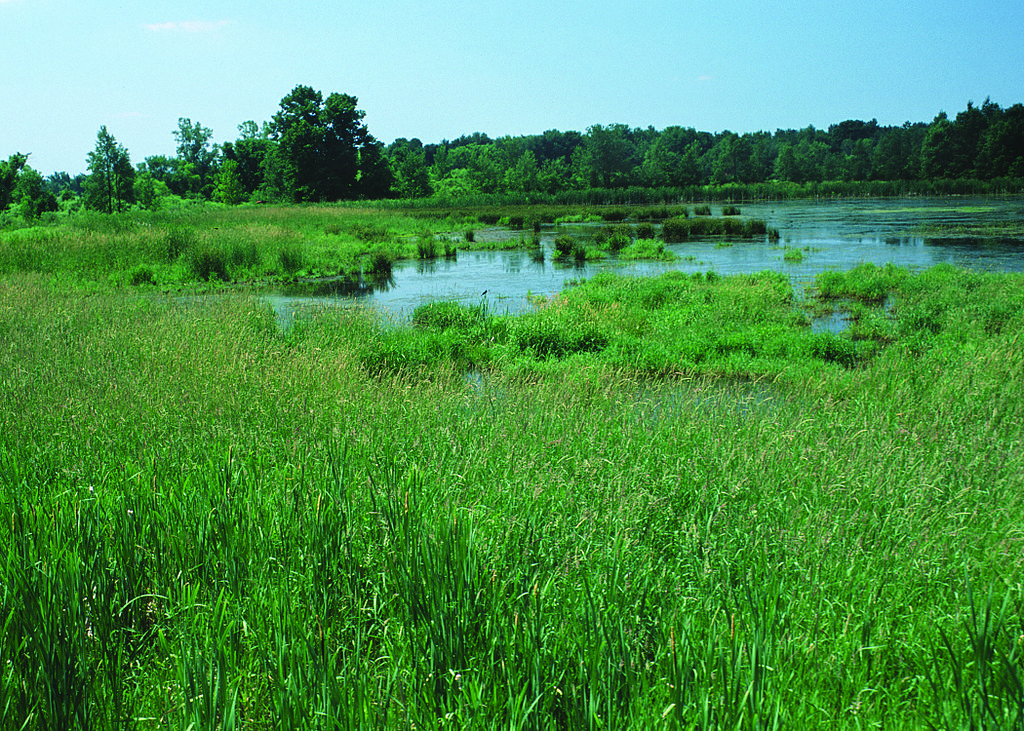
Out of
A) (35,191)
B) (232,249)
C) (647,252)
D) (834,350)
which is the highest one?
(35,191)

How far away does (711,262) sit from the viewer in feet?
72.2

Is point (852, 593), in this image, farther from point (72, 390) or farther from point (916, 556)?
point (72, 390)

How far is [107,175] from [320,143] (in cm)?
2530

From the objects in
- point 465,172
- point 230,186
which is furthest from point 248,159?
point 465,172

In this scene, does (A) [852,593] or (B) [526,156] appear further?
(B) [526,156]

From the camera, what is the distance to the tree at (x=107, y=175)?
43875 millimetres

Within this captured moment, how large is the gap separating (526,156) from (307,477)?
103142mm

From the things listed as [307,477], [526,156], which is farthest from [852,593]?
[526,156]

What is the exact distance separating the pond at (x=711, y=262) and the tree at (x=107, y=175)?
27.2 meters

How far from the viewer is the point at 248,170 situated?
8081 centimetres

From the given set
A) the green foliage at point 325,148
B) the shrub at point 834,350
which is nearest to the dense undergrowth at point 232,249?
the shrub at point 834,350

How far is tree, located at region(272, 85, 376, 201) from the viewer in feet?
214

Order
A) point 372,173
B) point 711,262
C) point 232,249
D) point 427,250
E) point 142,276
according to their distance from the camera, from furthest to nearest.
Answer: point 372,173 < point 427,250 < point 711,262 < point 232,249 < point 142,276

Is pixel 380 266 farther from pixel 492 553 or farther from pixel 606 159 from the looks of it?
pixel 606 159
